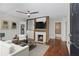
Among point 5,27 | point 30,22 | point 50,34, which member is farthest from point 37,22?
point 5,27


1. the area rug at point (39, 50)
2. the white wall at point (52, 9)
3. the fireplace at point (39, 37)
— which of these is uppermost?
the white wall at point (52, 9)

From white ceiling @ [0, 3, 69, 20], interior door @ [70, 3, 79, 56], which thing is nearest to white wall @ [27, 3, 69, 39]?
white ceiling @ [0, 3, 69, 20]

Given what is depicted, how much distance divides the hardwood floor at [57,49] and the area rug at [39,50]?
0.20 feet

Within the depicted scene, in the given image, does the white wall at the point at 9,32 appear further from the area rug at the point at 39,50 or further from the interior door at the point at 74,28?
the interior door at the point at 74,28

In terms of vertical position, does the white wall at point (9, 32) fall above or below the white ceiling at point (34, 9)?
below

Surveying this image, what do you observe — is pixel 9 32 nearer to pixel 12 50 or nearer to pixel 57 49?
pixel 12 50

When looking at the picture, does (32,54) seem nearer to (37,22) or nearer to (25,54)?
(25,54)

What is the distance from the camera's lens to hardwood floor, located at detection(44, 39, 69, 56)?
7.58ft

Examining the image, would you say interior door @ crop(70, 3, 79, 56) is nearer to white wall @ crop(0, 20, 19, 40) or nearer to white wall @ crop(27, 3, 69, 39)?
white wall @ crop(27, 3, 69, 39)

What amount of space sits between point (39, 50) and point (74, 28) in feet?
2.20

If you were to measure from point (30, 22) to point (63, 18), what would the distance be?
535 millimetres

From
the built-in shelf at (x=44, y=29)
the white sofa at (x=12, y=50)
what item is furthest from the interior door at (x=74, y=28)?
the white sofa at (x=12, y=50)

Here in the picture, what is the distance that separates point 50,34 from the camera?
2375 millimetres

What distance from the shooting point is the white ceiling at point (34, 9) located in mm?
2285
